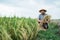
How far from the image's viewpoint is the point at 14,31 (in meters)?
8.34

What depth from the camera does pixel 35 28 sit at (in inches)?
418

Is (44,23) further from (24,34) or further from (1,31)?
(1,31)

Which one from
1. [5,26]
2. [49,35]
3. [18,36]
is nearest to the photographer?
[5,26]

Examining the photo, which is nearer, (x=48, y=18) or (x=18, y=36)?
(x=18, y=36)

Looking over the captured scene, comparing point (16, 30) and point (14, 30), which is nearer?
point (14, 30)

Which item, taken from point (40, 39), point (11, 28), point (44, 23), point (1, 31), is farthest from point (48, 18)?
point (1, 31)

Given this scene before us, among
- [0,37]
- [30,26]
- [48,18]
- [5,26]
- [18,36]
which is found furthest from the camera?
[48,18]

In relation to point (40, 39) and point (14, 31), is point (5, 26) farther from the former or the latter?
point (40, 39)

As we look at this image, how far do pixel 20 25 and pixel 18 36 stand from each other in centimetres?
58

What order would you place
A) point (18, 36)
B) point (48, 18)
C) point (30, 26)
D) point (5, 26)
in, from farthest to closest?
1. point (48, 18)
2. point (30, 26)
3. point (18, 36)
4. point (5, 26)

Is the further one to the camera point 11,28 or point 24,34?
point 24,34

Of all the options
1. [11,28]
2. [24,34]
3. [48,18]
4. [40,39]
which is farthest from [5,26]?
[48,18]

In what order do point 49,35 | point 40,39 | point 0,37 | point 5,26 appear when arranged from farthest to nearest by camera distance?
point 49,35
point 40,39
point 5,26
point 0,37

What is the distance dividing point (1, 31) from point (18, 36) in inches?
47.7
